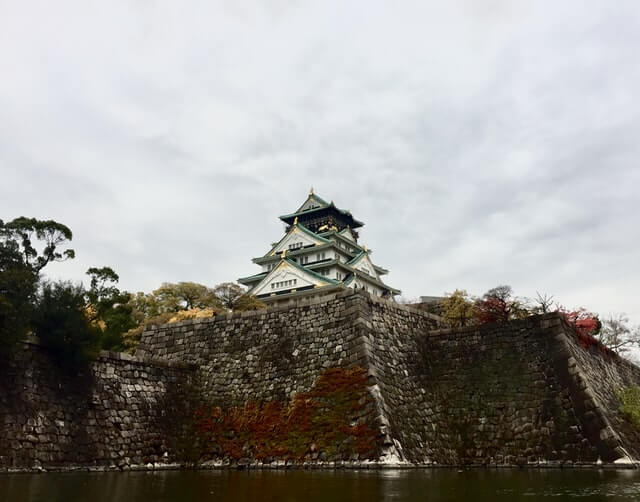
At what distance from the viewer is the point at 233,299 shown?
37.2 metres

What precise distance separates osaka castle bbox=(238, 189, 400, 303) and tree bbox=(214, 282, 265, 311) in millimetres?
8124

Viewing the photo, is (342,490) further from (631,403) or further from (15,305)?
(631,403)

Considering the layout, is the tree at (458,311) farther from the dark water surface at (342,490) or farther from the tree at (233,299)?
the tree at (233,299)

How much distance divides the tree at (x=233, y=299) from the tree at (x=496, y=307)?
21.1 m

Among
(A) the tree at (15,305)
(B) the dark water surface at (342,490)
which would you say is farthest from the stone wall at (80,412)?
(B) the dark water surface at (342,490)

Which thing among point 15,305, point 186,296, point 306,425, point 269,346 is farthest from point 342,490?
point 186,296

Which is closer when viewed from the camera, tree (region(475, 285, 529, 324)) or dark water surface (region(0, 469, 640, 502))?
dark water surface (region(0, 469, 640, 502))

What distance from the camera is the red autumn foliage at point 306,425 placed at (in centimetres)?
1307

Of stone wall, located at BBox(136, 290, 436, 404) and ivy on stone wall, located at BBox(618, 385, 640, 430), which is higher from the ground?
stone wall, located at BBox(136, 290, 436, 404)

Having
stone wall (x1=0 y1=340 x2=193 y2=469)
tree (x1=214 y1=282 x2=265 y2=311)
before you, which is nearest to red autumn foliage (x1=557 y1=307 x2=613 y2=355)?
stone wall (x1=0 y1=340 x2=193 y2=469)

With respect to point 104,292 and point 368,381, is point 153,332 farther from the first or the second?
point 368,381

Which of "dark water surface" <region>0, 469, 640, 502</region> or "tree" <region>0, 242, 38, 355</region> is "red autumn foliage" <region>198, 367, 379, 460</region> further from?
"tree" <region>0, 242, 38, 355</region>

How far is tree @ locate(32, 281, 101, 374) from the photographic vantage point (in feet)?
44.2

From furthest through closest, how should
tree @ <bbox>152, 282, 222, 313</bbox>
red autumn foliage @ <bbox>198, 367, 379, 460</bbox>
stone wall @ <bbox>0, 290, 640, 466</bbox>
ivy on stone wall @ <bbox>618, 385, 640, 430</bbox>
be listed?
tree @ <bbox>152, 282, 222, 313</bbox>
ivy on stone wall @ <bbox>618, 385, 640, 430</bbox>
red autumn foliage @ <bbox>198, 367, 379, 460</bbox>
stone wall @ <bbox>0, 290, 640, 466</bbox>
